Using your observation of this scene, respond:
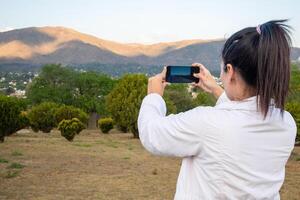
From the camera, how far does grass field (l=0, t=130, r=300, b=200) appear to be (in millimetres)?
8609

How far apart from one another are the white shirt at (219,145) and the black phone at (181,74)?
0.85 ft

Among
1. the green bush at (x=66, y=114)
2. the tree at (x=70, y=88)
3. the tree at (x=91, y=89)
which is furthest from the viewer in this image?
the tree at (x=70, y=88)

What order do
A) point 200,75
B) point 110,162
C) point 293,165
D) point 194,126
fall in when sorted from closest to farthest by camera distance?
point 194,126 < point 200,75 < point 110,162 < point 293,165

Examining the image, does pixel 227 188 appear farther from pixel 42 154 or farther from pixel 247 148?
pixel 42 154

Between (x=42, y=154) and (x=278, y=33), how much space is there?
43.3 ft

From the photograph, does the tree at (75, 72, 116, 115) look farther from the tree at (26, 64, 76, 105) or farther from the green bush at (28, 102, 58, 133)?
the green bush at (28, 102, 58, 133)

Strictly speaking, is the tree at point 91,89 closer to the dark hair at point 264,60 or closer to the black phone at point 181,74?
the black phone at point 181,74

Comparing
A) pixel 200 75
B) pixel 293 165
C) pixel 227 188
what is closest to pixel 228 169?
pixel 227 188

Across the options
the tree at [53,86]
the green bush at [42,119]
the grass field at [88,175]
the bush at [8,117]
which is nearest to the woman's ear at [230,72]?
the grass field at [88,175]

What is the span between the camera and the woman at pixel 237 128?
1.47 meters

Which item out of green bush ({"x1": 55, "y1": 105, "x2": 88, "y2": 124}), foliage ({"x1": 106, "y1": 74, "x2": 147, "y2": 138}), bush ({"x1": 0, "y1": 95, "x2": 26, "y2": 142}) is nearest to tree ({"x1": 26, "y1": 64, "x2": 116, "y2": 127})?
green bush ({"x1": 55, "y1": 105, "x2": 88, "y2": 124})

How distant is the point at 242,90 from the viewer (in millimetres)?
1541

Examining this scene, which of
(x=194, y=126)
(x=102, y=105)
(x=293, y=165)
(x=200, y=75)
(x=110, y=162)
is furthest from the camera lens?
(x=102, y=105)

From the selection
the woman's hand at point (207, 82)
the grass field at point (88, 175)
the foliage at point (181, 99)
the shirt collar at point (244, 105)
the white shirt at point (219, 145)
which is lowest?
the foliage at point (181, 99)
